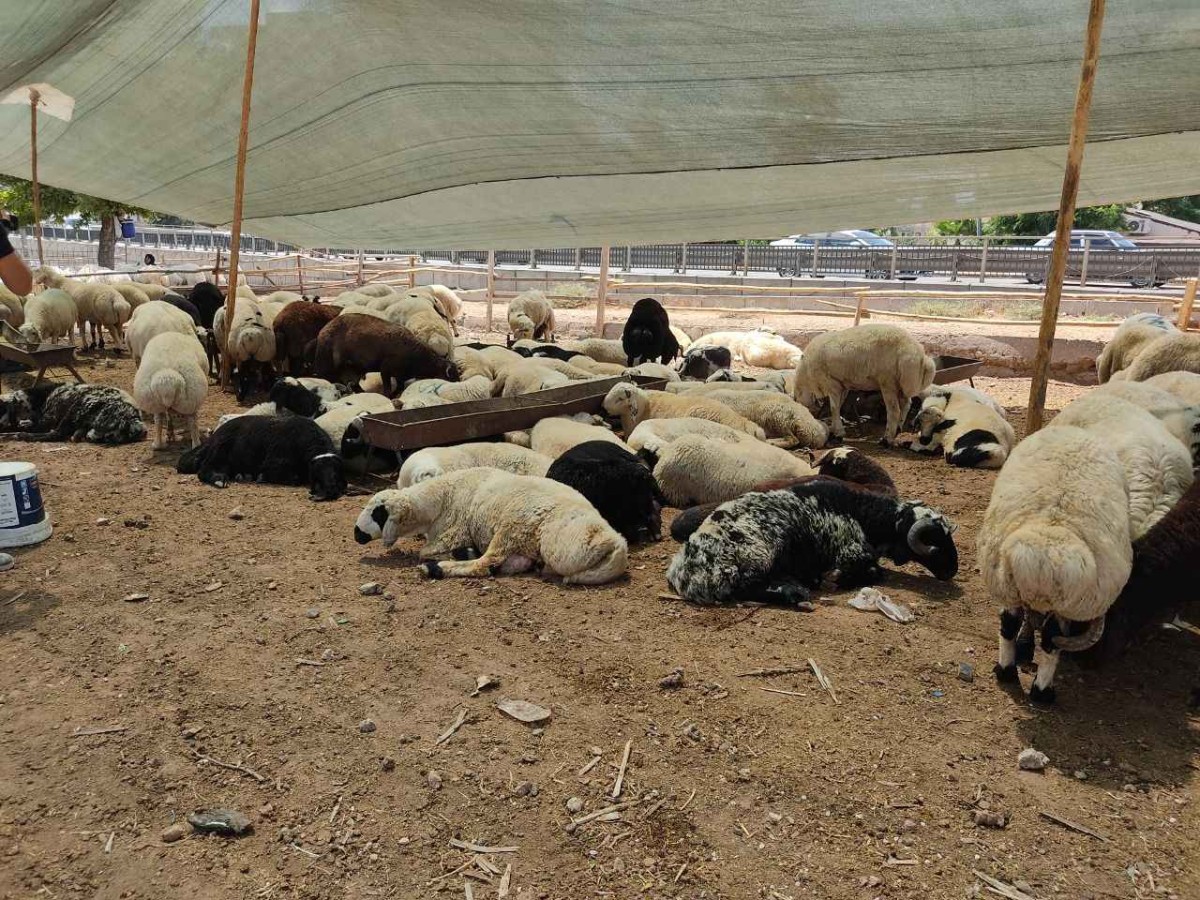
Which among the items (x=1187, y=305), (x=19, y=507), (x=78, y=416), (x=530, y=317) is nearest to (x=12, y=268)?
(x=19, y=507)

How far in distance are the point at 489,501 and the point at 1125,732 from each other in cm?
360

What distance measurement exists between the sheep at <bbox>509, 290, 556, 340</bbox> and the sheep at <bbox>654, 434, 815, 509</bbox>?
847cm

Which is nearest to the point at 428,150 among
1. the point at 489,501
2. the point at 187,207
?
the point at 489,501

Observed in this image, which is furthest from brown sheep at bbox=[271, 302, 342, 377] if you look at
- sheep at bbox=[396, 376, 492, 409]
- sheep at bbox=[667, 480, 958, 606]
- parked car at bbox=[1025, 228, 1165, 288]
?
parked car at bbox=[1025, 228, 1165, 288]

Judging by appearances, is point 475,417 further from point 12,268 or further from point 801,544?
point 12,268

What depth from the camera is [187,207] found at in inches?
499

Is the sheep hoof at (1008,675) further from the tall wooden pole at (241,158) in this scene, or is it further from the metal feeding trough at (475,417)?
the tall wooden pole at (241,158)

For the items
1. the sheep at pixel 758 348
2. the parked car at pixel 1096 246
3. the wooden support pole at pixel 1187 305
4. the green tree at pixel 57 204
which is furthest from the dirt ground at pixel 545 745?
the parked car at pixel 1096 246

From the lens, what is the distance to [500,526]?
5336 mm

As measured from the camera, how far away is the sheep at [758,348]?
13.9 metres

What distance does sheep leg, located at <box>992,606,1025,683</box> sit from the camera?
3910 millimetres

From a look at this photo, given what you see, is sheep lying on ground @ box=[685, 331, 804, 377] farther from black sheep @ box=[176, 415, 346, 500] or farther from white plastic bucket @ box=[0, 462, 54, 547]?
white plastic bucket @ box=[0, 462, 54, 547]

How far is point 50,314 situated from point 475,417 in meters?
9.30

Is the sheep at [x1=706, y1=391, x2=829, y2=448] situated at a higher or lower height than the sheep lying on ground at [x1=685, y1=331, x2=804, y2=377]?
lower
